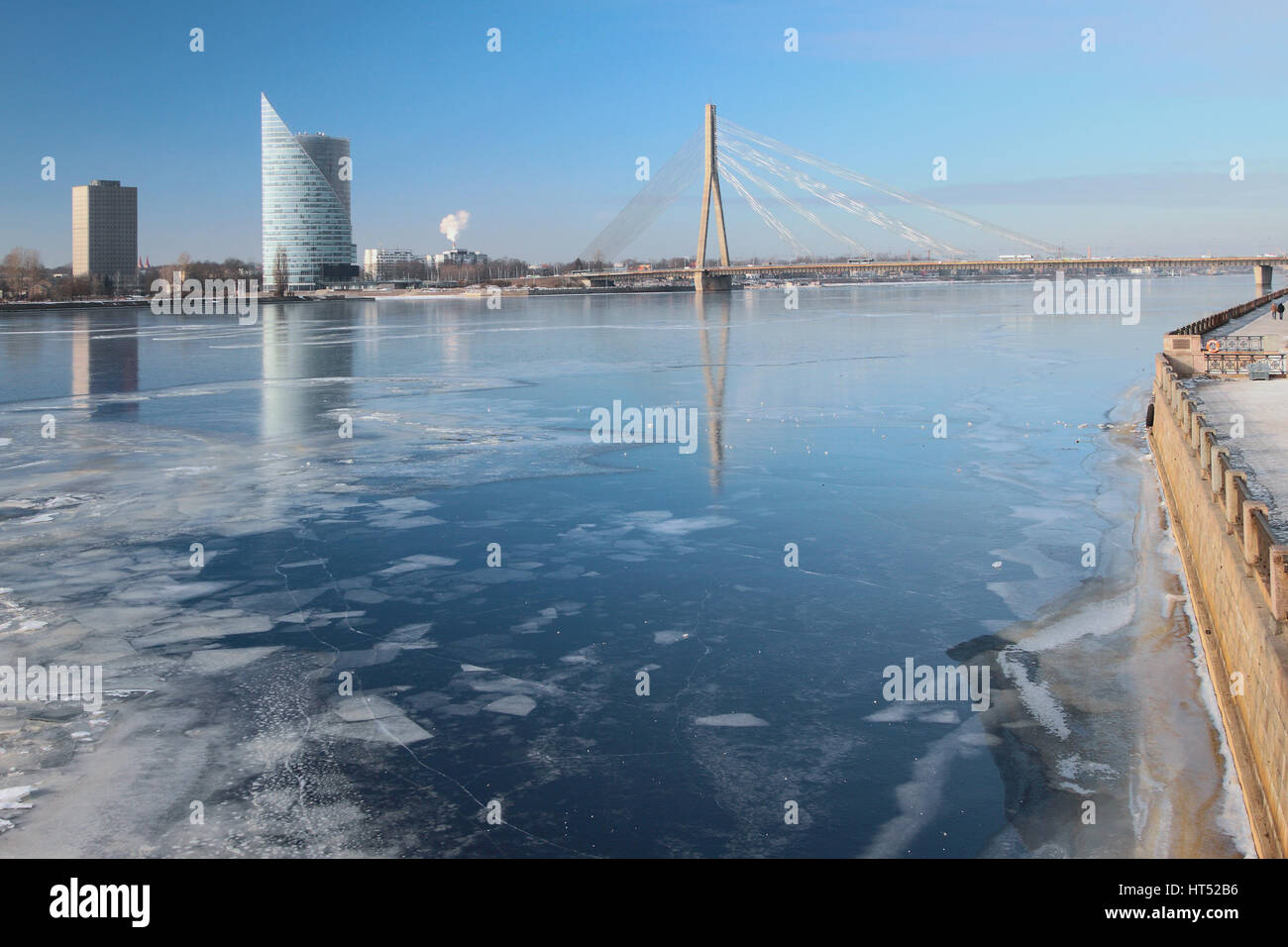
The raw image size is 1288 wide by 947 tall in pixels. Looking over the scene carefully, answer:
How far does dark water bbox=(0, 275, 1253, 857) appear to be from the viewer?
5.84 metres

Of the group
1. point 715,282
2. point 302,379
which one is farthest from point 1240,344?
point 715,282

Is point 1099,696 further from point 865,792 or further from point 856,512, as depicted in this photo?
point 856,512

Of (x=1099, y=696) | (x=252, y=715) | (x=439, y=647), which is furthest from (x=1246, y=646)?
(x=252, y=715)

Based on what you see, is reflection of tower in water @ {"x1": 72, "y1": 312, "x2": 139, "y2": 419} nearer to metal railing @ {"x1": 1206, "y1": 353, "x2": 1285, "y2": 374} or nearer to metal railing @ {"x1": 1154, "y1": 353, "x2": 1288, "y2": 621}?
metal railing @ {"x1": 1154, "y1": 353, "x2": 1288, "y2": 621}

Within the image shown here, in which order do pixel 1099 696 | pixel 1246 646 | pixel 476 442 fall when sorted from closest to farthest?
1. pixel 1246 646
2. pixel 1099 696
3. pixel 476 442

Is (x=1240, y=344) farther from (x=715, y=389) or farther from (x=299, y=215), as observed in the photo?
(x=299, y=215)

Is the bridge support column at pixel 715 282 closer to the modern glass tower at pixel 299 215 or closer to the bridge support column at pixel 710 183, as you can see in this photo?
the bridge support column at pixel 710 183

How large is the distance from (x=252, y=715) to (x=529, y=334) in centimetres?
4222

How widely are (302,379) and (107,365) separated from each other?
919 cm

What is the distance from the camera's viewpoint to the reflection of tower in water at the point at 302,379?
804 inches

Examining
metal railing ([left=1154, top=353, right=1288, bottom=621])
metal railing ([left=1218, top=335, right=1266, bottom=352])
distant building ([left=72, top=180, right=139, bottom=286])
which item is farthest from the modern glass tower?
metal railing ([left=1154, top=353, right=1288, bottom=621])

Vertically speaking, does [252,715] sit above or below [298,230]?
below

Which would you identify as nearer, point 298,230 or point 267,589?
point 267,589

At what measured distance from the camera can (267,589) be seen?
9797 mm
